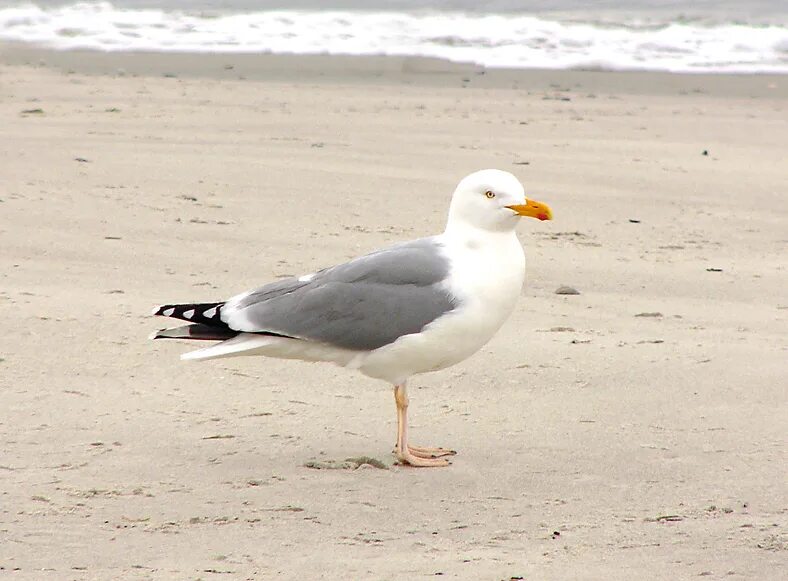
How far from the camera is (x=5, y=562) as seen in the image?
3309mm

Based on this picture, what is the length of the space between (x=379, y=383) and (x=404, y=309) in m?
0.94

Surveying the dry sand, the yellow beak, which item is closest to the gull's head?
the yellow beak

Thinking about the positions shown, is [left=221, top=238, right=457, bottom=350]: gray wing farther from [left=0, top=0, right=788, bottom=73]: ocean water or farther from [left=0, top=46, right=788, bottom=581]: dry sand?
[left=0, top=0, right=788, bottom=73]: ocean water

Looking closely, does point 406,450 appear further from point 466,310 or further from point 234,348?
point 234,348

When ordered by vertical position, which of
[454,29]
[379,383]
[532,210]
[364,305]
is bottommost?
[379,383]

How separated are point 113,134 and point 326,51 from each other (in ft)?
22.3

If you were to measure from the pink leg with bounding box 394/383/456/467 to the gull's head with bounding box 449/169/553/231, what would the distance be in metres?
0.60

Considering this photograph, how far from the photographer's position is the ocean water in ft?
52.3

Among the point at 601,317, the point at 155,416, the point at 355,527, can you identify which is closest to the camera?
the point at 355,527

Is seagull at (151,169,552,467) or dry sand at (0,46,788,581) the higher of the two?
seagull at (151,169,552,467)

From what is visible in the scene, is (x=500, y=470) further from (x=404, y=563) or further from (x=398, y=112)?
(x=398, y=112)

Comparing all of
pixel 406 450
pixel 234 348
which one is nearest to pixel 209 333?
pixel 234 348

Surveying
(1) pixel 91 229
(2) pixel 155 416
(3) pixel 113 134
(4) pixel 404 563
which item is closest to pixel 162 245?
(1) pixel 91 229

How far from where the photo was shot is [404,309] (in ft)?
14.3
